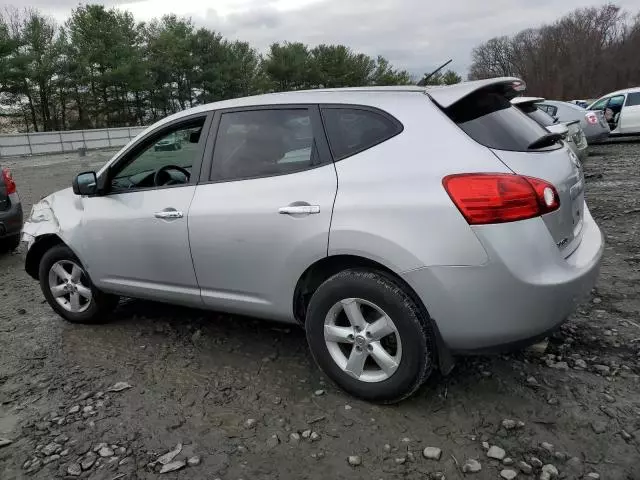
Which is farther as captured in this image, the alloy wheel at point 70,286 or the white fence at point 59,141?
the white fence at point 59,141

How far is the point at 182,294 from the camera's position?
11.7 feet

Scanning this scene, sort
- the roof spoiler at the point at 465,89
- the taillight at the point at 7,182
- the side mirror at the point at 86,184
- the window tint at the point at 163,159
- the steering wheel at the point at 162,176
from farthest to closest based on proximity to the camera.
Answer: the taillight at the point at 7,182, the side mirror at the point at 86,184, the steering wheel at the point at 162,176, the window tint at the point at 163,159, the roof spoiler at the point at 465,89

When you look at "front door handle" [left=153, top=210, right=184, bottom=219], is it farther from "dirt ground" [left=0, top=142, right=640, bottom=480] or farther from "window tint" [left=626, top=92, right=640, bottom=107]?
"window tint" [left=626, top=92, right=640, bottom=107]

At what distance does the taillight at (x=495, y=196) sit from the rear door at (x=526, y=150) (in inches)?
2.9

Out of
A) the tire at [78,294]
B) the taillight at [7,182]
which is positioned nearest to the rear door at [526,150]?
the tire at [78,294]

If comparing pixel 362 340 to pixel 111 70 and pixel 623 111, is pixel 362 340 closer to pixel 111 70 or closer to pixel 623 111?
pixel 623 111

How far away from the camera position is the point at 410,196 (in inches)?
101

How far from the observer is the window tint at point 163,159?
354 cm

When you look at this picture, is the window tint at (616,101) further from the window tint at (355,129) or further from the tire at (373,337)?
the tire at (373,337)

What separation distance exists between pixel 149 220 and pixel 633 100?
49.5ft

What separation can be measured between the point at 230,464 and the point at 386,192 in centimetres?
147

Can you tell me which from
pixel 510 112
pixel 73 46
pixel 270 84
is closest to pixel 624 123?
pixel 510 112

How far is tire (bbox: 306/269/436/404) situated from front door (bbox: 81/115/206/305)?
1004 millimetres

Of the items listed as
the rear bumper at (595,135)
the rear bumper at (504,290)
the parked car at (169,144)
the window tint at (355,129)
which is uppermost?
the window tint at (355,129)
